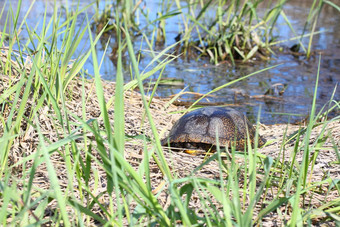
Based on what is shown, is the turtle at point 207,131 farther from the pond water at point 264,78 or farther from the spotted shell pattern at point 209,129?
the pond water at point 264,78

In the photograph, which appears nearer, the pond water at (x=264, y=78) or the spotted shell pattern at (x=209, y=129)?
the spotted shell pattern at (x=209, y=129)

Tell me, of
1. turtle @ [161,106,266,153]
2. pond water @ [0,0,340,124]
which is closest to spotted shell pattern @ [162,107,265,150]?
turtle @ [161,106,266,153]

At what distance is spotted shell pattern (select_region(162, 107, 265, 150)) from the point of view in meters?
2.90

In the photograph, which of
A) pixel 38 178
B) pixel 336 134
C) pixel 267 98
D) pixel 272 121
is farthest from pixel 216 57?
pixel 38 178

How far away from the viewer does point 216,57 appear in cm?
595

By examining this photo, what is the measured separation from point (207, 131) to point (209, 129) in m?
0.02

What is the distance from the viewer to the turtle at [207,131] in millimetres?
2904

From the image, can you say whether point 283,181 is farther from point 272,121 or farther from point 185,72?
point 185,72

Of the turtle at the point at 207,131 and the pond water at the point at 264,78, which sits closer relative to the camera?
the turtle at the point at 207,131

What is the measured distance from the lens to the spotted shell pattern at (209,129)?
2904 millimetres

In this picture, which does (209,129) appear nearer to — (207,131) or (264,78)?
(207,131)

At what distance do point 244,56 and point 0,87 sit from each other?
160 inches

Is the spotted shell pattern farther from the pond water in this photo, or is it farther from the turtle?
the pond water

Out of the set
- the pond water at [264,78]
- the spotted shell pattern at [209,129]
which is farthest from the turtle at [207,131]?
the pond water at [264,78]
